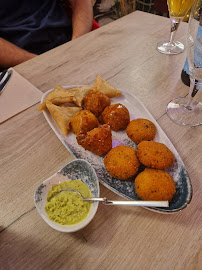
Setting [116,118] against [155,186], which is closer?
[155,186]

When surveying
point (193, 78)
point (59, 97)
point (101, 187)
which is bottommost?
point (101, 187)

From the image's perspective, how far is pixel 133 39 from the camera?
1412 mm

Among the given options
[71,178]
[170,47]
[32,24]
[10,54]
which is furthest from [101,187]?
[32,24]

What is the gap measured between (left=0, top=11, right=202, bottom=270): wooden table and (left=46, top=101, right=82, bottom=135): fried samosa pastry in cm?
6

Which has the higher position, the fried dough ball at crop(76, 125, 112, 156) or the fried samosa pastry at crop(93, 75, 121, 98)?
the fried samosa pastry at crop(93, 75, 121, 98)

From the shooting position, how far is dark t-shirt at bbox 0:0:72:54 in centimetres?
148

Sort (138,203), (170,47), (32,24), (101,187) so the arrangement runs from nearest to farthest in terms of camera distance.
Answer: (138,203) → (101,187) → (170,47) → (32,24)

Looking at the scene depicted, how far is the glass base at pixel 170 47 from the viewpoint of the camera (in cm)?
129

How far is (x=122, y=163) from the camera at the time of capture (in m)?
0.69

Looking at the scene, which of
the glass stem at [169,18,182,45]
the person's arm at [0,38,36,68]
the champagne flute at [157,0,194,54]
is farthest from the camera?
the person's arm at [0,38,36,68]

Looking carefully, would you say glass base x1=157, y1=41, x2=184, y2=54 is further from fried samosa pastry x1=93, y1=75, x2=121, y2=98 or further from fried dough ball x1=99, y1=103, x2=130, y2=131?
fried dough ball x1=99, y1=103, x2=130, y2=131

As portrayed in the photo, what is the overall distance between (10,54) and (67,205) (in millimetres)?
1159

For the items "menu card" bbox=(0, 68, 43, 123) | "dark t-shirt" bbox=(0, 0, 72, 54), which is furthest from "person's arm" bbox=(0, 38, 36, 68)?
"menu card" bbox=(0, 68, 43, 123)

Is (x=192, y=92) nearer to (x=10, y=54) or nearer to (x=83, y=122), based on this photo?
(x=83, y=122)
